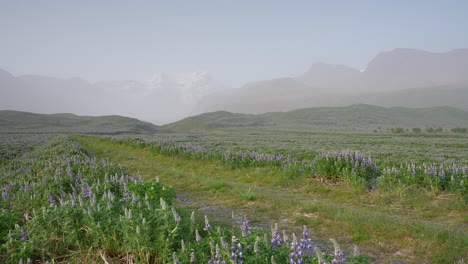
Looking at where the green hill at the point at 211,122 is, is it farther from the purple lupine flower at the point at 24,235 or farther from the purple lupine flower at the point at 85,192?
the purple lupine flower at the point at 24,235

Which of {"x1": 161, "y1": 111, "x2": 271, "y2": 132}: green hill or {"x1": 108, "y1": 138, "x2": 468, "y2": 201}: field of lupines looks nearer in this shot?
{"x1": 108, "y1": 138, "x2": 468, "y2": 201}: field of lupines

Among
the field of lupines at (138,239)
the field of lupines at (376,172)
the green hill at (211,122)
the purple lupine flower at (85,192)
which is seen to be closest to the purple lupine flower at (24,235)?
the field of lupines at (138,239)

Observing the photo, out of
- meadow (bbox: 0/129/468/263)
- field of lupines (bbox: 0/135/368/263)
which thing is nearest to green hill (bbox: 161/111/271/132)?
meadow (bbox: 0/129/468/263)

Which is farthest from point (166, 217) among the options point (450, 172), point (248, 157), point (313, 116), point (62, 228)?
point (313, 116)

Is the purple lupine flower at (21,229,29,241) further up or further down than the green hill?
further down

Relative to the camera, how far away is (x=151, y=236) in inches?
190

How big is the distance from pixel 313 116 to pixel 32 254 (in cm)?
19979

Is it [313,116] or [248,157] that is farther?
[313,116]

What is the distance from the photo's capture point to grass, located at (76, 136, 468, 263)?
226 inches

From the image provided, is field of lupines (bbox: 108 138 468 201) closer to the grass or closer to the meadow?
the meadow

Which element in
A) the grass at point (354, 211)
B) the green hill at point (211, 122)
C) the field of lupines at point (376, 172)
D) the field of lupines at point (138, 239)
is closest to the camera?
the field of lupines at point (138, 239)

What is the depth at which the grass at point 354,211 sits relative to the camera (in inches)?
226

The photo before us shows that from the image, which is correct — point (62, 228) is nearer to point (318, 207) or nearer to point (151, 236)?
point (151, 236)

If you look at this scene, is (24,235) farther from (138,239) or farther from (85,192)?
(85,192)
